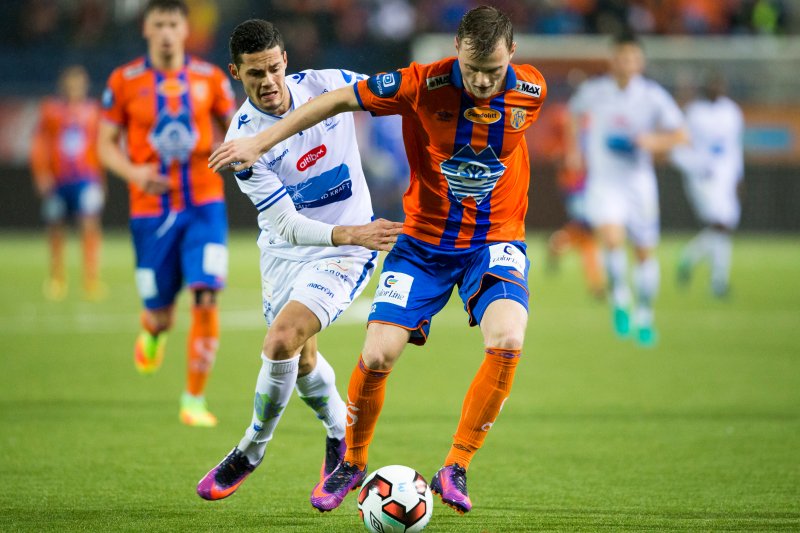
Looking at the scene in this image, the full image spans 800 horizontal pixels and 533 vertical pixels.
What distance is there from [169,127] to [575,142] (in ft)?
21.3

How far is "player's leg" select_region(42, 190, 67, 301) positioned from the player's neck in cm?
750

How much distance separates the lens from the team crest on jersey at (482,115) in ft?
16.2

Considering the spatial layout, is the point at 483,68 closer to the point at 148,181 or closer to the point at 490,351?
the point at 490,351

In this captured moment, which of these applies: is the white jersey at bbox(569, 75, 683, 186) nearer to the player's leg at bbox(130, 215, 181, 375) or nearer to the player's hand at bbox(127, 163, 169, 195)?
the player's leg at bbox(130, 215, 181, 375)

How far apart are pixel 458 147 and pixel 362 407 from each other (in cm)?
120

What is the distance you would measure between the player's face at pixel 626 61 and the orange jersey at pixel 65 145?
24.5 feet

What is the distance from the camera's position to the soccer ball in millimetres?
4539

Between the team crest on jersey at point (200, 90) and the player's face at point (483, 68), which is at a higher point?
the player's face at point (483, 68)

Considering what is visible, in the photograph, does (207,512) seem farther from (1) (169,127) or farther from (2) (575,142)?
(2) (575,142)

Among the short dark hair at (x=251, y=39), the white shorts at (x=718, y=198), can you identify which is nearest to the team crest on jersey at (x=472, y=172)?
the short dark hair at (x=251, y=39)

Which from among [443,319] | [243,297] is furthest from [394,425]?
[243,297]

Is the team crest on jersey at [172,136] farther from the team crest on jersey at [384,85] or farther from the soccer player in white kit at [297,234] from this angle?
the team crest on jersey at [384,85]

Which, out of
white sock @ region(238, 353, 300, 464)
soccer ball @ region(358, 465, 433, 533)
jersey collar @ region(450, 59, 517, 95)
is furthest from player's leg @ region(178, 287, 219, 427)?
jersey collar @ region(450, 59, 517, 95)

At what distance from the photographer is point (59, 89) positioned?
22.6m
